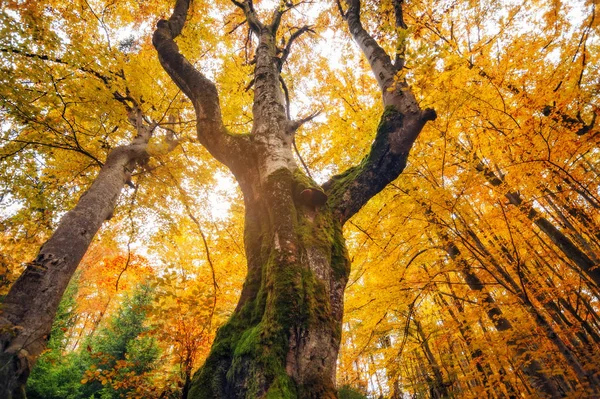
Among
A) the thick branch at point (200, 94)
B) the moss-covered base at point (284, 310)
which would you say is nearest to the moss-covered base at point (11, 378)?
the moss-covered base at point (284, 310)

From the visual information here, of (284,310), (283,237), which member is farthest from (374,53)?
(284,310)

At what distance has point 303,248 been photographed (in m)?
1.72

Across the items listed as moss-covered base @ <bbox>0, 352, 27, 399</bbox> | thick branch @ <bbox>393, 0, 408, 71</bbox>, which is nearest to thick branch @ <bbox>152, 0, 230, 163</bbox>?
thick branch @ <bbox>393, 0, 408, 71</bbox>

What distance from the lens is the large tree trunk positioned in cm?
243

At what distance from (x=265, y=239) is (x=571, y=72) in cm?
579

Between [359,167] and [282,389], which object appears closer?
[282,389]

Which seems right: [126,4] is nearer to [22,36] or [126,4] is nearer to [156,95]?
[156,95]

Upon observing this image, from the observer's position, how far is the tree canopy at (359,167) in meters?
2.91

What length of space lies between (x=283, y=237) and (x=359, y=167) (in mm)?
1036

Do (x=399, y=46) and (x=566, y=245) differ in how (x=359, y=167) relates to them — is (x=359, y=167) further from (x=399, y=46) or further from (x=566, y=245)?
(x=566, y=245)

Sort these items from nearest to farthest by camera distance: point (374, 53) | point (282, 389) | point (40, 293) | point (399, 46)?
point (282, 389) → point (399, 46) → point (40, 293) → point (374, 53)

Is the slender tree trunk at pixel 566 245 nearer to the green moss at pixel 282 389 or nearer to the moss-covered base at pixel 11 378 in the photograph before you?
the green moss at pixel 282 389

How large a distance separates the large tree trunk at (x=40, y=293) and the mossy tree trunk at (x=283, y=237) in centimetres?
218

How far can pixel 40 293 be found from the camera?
9.48ft
